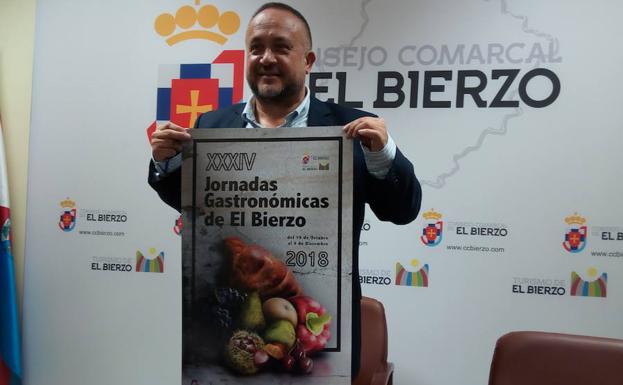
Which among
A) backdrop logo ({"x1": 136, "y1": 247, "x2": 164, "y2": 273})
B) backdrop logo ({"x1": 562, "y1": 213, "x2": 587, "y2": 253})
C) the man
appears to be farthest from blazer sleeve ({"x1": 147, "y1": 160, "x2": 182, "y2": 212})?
backdrop logo ({"x1": 562, "y1": 213, "x2": 587, "y2": 253})

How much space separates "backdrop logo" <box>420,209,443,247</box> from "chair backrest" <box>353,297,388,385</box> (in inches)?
22.4

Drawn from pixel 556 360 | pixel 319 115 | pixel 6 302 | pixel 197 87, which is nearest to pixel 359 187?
Answer: pixel 319 115

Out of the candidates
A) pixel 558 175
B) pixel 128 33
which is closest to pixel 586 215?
pixel 558 175

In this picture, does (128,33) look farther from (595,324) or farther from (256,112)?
(595,324)

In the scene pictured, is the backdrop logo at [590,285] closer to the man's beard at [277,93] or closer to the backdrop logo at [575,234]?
the backdrop logo at [575,234]

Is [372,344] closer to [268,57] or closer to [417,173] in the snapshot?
[417,173]

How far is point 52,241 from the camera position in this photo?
10.1 feet

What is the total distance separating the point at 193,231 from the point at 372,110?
1.75m

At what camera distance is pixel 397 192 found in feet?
3.91

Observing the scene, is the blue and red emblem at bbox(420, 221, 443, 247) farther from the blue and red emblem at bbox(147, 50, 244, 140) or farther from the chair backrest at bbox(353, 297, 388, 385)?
the blue and red emblem at bbox(147, 50, 244, 140)

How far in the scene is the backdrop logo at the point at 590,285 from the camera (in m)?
2.48

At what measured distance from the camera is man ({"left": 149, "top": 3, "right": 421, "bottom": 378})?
1156 millimetres

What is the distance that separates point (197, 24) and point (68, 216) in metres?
1.34

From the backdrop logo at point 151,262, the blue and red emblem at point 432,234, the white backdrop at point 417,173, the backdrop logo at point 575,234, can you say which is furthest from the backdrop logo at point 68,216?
the backdrop logo at point 575,234
